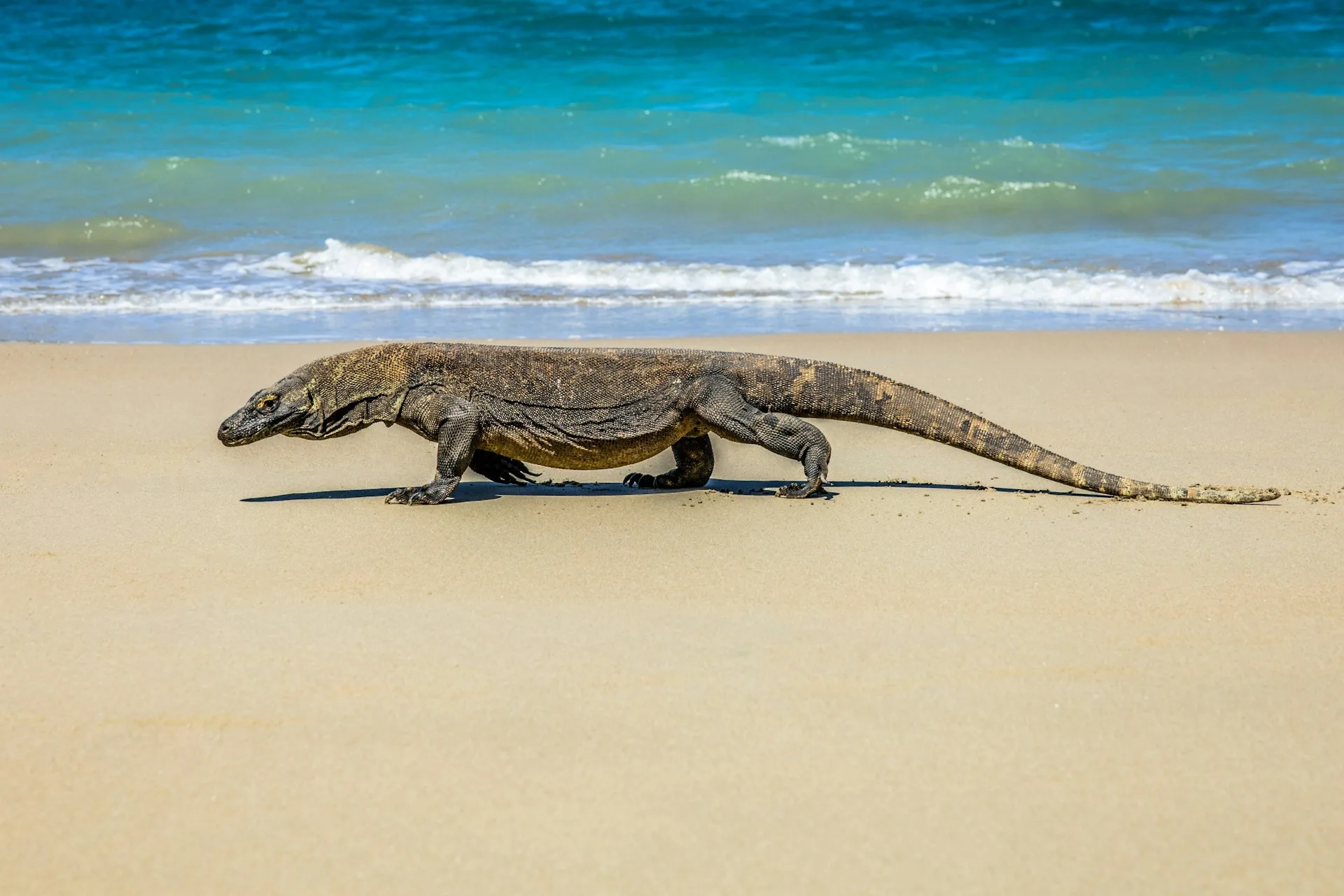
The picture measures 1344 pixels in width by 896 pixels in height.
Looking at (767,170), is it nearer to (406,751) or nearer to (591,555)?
(591,555)

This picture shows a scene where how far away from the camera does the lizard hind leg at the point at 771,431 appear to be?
23.4 ft

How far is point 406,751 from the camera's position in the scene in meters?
3.96

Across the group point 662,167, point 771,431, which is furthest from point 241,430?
point 662,167

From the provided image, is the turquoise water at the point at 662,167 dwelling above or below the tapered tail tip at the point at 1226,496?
above

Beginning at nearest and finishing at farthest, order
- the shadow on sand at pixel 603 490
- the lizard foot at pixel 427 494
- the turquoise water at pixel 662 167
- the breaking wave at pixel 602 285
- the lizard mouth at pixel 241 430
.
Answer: the lizard foot at pixel 427 494 → the lizard mouth at pixel 241 430 → the shadow on sand at pixel 603 490 → the breaking wave at pixel 602 285 → the turquoise water at pixel 662 167

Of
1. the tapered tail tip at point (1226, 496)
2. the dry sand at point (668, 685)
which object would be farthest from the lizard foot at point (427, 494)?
the tapered tail tip at point (1226, 496)

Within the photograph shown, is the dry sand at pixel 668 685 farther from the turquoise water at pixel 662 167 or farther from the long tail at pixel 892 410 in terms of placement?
the turquoise water at pixel 662 167

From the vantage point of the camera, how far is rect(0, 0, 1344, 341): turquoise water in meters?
15.4

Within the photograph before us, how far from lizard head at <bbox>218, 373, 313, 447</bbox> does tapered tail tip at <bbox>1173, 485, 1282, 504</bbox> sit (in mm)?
4658

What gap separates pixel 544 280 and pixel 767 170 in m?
8.85

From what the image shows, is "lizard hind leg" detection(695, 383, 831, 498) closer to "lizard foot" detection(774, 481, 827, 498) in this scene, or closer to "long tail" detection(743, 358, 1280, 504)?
"lizard foot" detection(774, 481, 827, 498)

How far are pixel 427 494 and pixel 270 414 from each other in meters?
0.97

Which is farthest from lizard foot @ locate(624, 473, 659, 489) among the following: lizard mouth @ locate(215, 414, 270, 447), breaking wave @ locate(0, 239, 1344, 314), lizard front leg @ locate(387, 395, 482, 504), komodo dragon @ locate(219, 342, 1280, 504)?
breaking wave @ locate(0, 239, 1344, 314)

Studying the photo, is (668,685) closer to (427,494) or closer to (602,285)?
(427,494)
